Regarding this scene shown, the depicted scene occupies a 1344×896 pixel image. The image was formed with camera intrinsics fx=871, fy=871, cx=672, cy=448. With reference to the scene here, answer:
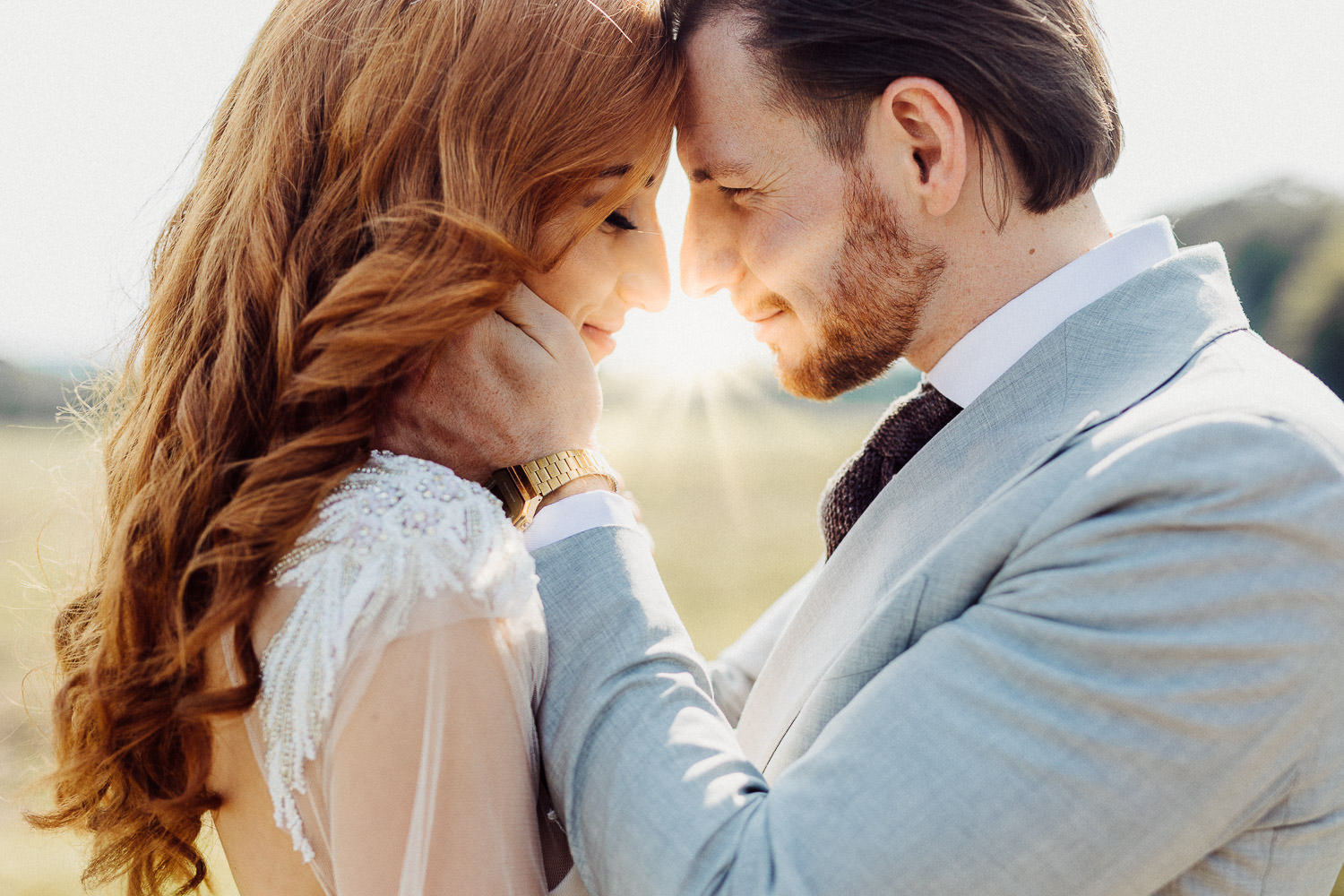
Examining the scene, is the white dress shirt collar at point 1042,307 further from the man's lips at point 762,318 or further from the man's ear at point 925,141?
the man's lips at point 762,318

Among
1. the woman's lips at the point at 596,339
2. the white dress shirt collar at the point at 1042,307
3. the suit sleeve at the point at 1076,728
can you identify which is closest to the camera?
the suit sleeve at the point at 1076,728

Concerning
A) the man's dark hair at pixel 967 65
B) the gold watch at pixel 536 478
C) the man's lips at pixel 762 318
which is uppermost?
the man's dark hair at pixel 967 65

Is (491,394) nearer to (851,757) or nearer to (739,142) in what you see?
(851,757)

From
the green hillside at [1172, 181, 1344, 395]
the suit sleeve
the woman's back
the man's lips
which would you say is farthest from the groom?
the green hillside at [1172, 181, 1344, 395]

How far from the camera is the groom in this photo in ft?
3.91

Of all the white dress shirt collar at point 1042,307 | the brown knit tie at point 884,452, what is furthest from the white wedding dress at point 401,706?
the white dress shirt collar at point 1042,307

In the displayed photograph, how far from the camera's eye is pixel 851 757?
127cm

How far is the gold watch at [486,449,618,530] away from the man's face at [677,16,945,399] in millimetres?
875

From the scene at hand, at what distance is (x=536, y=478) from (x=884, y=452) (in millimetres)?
912

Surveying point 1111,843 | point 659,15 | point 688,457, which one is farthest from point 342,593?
point 688,457

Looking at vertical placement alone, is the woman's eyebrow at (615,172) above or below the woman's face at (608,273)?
above

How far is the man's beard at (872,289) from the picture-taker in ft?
6.79

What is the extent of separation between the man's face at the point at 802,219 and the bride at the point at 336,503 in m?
0.51

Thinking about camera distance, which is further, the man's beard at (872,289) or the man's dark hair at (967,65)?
the man's beard at (872,289)
